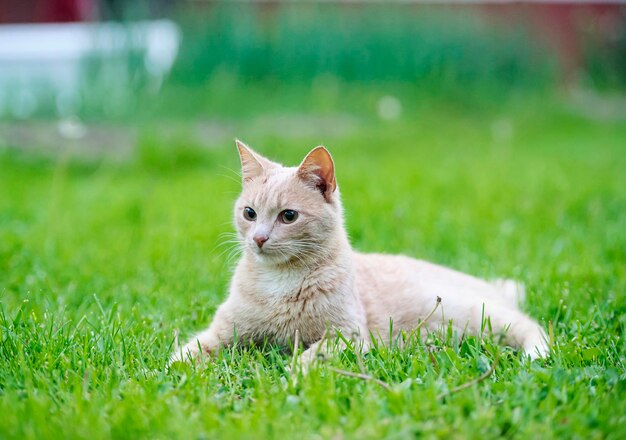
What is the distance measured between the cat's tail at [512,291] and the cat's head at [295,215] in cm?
90

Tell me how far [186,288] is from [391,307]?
1045 mm

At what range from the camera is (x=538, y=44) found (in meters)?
9.44

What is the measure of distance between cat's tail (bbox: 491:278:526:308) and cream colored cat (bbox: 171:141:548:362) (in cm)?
17

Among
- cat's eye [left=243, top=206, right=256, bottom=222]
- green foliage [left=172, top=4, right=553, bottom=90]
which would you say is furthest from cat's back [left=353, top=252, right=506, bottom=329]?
green foliage [left=172, top=4, right=553, bottom=90]

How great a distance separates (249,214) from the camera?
270cm

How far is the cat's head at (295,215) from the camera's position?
8.34ft

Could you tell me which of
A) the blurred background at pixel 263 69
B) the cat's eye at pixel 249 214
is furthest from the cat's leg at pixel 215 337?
the blurred background at pixel 263 69

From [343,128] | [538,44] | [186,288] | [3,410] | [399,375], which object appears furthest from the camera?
[538,44]

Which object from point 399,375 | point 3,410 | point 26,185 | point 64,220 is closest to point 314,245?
point 399,375

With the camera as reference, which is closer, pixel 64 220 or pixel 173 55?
pixel 64 220

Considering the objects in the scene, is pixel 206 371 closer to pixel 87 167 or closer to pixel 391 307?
pixel 391 307

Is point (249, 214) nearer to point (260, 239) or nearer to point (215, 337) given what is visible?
point (260, 239)

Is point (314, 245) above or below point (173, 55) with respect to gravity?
below

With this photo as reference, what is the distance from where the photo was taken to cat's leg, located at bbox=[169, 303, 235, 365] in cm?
249
